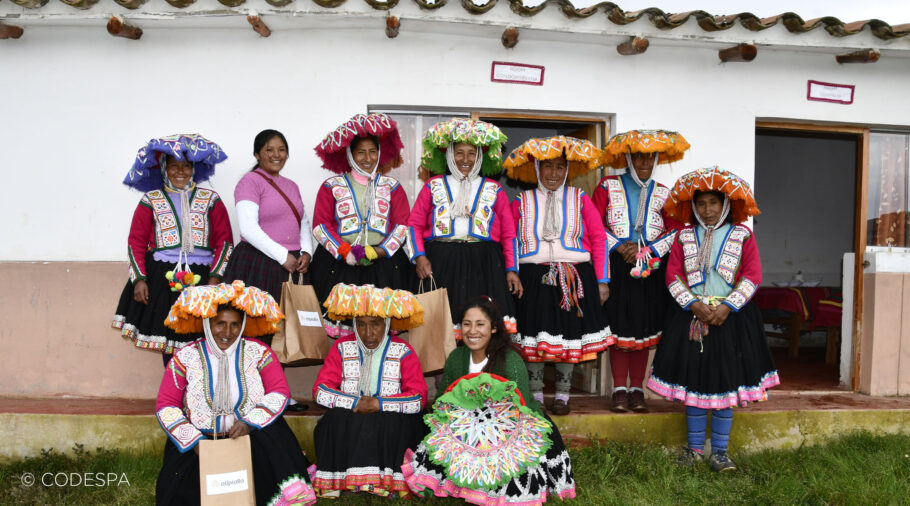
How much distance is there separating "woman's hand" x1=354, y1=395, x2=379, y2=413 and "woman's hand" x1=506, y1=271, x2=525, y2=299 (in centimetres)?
120

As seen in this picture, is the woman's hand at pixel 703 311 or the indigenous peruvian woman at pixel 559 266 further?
the indigenous peruvian woman at pixel 559 266

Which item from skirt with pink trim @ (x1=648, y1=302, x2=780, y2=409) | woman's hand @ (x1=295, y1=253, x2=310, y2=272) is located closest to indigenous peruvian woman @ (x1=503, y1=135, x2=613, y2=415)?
skirt with pink trim @ (x1=648, y1=302, x2=780, y2=409)

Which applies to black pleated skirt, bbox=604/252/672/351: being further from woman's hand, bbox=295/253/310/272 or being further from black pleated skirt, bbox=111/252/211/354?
black pleated skirt, bbox=111/252/211/354

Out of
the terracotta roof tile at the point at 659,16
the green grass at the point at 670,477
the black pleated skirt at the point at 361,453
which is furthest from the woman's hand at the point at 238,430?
the terracotta roof tile at the point at 659,16

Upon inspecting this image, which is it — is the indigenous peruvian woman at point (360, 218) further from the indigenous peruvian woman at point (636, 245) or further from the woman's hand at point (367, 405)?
the indigenous peruvian woman at point (636, 245)

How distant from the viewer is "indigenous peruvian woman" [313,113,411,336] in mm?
4105

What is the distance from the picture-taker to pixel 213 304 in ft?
10.2

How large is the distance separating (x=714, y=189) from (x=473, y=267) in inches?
61.8

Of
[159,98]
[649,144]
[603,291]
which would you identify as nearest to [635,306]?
[603,291]

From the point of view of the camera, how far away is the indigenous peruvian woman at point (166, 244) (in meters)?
4.06

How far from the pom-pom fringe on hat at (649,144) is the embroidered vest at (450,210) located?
95cm

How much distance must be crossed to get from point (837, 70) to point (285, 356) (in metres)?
4.94

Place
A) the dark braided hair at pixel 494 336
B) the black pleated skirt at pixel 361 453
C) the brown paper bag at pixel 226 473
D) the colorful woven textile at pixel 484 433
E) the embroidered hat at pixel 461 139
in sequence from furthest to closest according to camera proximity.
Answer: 1. the embroidered hat at pixel 461 139
2. the dark braided hair at pixel 494 336
3. the black pleated skirt at pixel 361 453
4. the colorful woven textile at pixel 484 433
5. the brown paper bag at pixel 226 473

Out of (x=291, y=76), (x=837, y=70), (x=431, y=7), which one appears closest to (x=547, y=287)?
(x=431, y=7)
